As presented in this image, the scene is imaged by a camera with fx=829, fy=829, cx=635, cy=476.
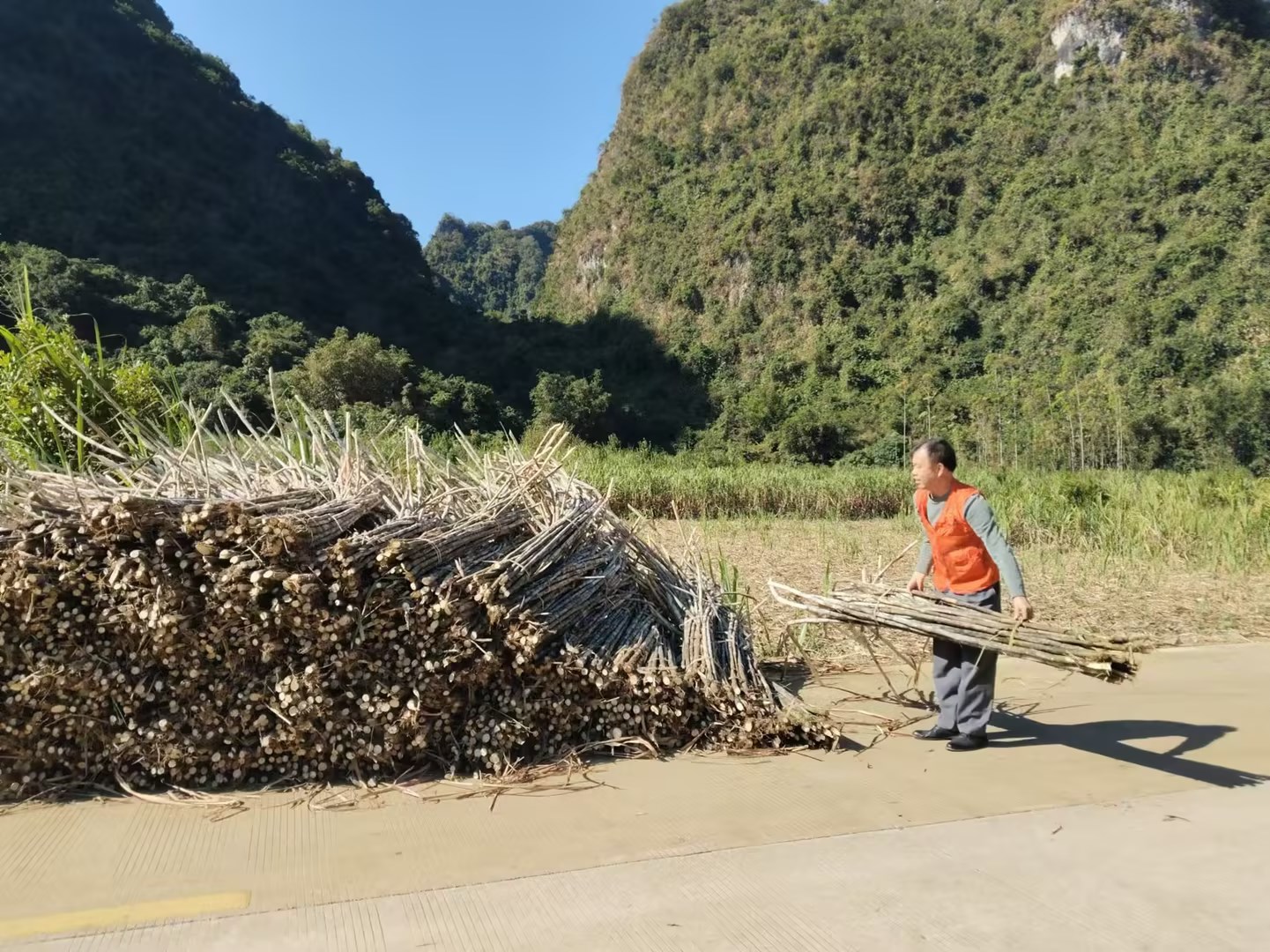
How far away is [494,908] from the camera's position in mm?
2549

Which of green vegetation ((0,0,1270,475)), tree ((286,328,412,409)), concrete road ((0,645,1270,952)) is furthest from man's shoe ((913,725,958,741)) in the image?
tree ((286,328,412,409))

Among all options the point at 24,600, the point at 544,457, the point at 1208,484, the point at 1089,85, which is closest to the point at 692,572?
the point at 544,457

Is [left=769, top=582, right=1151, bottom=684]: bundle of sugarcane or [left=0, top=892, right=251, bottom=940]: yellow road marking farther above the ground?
[left=769, top=582, right=1151, bottom=684]: bundle of sugarcane

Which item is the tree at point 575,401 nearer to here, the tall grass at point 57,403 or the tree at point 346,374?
the tree at point 346,374

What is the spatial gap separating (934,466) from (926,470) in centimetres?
4

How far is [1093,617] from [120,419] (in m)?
7.26

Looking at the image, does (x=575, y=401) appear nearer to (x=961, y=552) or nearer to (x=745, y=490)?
(x=745, y=490)

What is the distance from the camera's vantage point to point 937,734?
414cm

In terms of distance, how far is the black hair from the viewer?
4.07 m

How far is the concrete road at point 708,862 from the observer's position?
243cm

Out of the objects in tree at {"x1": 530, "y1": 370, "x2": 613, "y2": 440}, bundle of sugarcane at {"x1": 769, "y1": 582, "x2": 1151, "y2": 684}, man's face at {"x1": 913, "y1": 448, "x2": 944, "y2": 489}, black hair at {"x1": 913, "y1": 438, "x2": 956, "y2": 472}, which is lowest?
bundle of sugarcane at {"x1": 769, "y1": 582, "x2": 1151, "y2": 684}

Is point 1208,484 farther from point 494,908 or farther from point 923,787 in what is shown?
point 494,908

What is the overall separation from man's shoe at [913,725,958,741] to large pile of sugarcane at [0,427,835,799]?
55 cm

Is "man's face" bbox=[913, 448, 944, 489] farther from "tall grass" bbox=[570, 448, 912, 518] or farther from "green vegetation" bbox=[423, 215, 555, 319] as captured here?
"green vegetation" bbox=[423, 215, 555, 319]
